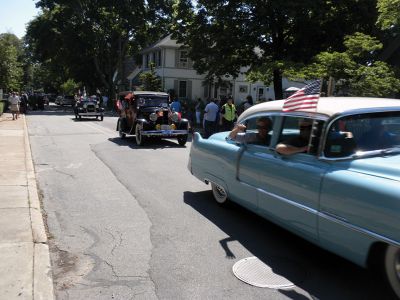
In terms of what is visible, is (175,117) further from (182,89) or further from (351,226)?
(182,89)

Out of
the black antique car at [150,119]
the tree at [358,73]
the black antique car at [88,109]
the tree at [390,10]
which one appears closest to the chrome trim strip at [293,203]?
the tree at [390,10]

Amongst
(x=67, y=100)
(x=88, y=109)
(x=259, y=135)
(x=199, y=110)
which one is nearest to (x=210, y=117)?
(x=199, y=110)

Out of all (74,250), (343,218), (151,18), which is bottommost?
(74,250)

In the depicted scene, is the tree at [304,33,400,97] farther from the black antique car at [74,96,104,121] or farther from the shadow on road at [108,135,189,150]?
the black antique car at [74,96,104,121]

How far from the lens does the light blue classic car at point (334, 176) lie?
12.7ft

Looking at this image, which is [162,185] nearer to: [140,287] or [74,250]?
[74,250]

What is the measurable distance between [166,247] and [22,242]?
163 centimetres

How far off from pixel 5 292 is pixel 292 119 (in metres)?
3.42

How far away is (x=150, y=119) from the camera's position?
15375mm

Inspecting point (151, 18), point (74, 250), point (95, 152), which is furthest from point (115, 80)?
point (74, 250)

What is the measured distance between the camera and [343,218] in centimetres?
413

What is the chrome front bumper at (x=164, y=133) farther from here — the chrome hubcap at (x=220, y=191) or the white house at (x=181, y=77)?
the white house at (x=181, y=77)

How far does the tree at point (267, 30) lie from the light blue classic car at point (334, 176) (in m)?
17.1

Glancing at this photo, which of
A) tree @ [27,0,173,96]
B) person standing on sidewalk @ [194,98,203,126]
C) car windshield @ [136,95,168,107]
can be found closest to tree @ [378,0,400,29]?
car windshield @ [136,95,168,107]
